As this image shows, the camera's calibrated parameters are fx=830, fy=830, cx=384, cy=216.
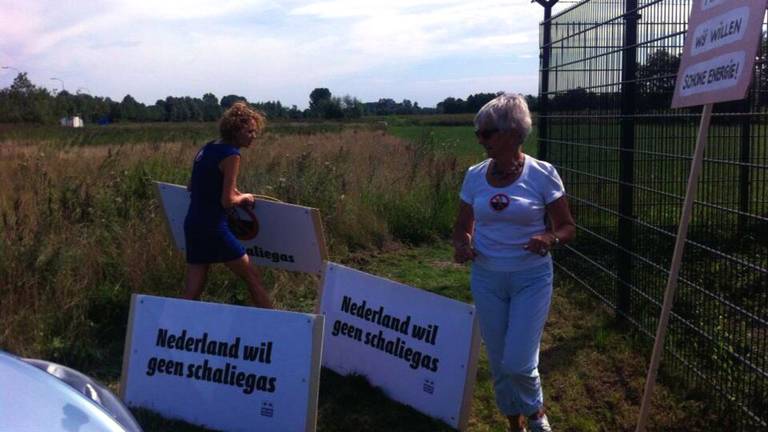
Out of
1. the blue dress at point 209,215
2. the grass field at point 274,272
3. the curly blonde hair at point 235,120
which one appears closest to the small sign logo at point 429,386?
the grass field at point 274,272

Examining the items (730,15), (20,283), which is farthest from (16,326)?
(730,15)

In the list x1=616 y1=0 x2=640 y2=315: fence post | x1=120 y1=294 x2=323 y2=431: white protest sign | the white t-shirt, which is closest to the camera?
the white t-shirt

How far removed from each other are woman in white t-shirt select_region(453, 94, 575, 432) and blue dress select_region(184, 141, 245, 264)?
2.19m

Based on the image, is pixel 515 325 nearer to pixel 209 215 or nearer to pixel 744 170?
pixel 744 170

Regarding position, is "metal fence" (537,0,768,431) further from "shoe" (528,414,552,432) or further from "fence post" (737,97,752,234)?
"shoe" (528,414,552,432)

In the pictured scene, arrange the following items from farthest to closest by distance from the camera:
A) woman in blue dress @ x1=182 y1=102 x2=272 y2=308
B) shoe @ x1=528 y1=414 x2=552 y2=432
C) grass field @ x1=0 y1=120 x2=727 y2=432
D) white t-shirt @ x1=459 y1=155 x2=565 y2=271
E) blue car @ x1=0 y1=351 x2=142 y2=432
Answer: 1. woman in blue dress @ x1=182 y1=102 x2=272 y2=308
2. grass field @ x1=0 y1=120 x2=727 y2=432
3. shoe @ x1=528 y1=414 x2=552 y2=432
4. white t-shirt @ x1=459 y1=155 x2=565 y2=271
5. blue car @ x1=0 y1=351 x2=142 y2=432

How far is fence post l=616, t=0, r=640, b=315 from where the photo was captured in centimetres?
614

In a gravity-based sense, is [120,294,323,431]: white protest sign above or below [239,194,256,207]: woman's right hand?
below

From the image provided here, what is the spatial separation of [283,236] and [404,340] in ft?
5.69

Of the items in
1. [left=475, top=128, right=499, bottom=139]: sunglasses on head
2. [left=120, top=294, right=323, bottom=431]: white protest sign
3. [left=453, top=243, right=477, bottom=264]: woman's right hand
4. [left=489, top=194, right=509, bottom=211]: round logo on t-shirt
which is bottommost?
[left=120, top=294, right=323, bottom=431]: white protest sign

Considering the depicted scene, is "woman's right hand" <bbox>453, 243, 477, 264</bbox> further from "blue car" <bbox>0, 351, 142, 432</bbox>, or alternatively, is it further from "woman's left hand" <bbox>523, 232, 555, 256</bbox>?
"blue car" <bbox>0, 351, 142, 432</bbox>

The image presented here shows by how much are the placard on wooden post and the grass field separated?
1.43 meters

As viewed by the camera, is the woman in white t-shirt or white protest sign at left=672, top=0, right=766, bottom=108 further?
the woman in white t-shirt

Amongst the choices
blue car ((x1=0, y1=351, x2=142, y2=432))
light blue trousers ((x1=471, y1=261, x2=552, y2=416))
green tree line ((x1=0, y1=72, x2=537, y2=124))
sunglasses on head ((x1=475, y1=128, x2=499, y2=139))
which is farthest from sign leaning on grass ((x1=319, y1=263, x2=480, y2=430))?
green tree line ((x1=0, y1=72, x2=537, y2=124))
